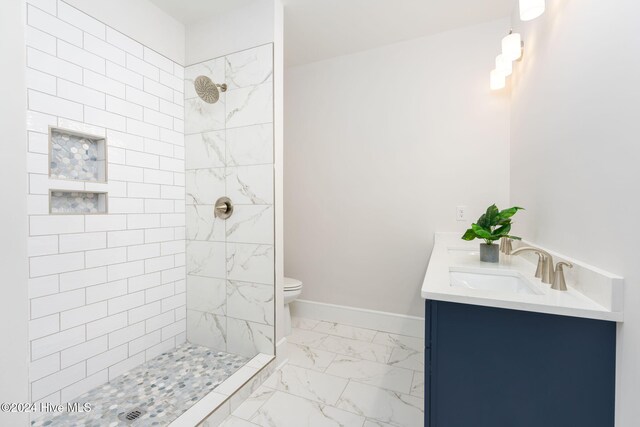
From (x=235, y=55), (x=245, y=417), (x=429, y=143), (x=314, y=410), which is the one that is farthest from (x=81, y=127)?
(x=429, y=143)

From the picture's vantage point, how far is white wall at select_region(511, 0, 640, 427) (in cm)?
82

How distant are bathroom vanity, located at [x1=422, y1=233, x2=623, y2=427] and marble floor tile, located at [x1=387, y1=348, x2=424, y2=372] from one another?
3.25 feet

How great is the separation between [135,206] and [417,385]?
215 centimetres

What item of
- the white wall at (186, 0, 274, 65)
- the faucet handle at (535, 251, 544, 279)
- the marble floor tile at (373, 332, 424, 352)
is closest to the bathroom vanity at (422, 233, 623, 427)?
the faucet handle at (535, 251, 544, 279)

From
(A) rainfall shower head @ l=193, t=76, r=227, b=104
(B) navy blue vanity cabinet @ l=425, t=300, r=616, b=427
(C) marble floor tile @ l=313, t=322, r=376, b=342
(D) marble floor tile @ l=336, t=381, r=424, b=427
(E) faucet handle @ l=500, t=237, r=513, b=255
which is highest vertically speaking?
(A) rainfall shower head @ l=193, t=76, r=227, b=104

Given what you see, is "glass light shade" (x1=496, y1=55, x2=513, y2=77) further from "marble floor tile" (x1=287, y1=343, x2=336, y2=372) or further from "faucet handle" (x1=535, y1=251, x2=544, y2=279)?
"marble floor tile" (x1=287, y1=343, x2=336, y2=372)

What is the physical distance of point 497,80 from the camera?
1.97 m

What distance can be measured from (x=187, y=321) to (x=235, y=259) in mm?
708

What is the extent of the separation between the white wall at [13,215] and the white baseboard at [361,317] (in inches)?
86.8

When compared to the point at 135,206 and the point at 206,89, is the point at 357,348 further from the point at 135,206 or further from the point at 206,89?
the point at 206,89

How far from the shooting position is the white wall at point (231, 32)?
1895 millimetres

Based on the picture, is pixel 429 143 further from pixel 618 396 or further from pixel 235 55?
pixel 618 396

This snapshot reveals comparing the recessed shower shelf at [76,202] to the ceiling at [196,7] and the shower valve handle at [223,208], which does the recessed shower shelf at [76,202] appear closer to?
the shower valve handle at [223,208]

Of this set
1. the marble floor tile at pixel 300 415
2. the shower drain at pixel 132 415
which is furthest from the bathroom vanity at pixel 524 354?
the shower drain at pixel 132 415
